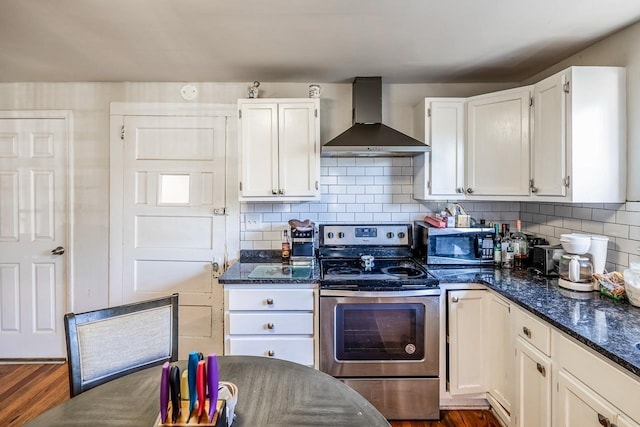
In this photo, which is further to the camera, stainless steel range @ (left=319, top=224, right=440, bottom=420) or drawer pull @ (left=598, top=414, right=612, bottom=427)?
stainless steel range @ (left=319, top=224, right=440, bottom=420)

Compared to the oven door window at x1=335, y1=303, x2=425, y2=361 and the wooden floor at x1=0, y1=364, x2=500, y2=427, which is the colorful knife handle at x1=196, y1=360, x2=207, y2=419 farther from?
the wooden floor at x1=0, y1=364, x2=500, y2=427

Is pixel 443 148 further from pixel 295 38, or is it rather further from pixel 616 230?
pixel 295 38

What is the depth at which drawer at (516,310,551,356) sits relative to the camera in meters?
1.61

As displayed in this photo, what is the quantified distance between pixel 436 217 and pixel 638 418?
1.72 meters

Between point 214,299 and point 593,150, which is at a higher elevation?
point 593,150

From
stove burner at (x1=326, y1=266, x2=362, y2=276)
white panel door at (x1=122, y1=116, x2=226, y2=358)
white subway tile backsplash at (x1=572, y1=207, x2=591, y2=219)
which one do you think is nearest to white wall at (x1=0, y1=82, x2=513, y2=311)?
white panel door at (x1=122, y1=116, x2=226, y2=358)

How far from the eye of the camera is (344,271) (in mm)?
2432

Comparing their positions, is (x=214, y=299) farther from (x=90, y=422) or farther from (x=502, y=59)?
(x=502, y=59)

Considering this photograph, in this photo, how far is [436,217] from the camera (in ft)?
8.93

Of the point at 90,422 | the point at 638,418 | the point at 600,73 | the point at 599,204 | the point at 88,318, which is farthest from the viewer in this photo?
the point at 599,204

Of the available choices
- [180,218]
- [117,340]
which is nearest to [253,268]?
[180,218]

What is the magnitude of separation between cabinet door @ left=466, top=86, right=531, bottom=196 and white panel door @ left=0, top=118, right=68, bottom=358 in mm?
3283

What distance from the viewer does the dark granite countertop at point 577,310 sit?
1.27 metres

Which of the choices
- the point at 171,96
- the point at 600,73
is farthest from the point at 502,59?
the point at 171,96
